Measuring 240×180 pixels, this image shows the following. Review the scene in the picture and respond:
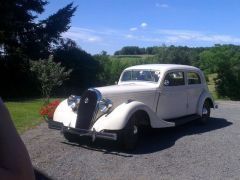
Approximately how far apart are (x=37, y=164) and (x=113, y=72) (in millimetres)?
22621

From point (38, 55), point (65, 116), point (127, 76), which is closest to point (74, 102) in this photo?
point (65, 116)

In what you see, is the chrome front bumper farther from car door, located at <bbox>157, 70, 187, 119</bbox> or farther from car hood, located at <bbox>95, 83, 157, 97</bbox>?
car door, located at <bbox>157, 70, 187, 119</bbox>

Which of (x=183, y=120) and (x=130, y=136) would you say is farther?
(x=183, y=120)

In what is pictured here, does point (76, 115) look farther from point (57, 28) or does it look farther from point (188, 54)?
point (188, 54)

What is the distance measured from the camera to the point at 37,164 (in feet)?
22.6

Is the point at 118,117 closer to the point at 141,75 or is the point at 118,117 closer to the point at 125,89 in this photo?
the point at 125,89

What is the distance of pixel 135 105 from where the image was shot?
327 inches

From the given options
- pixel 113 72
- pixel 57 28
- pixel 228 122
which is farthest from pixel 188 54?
pixel 228 122

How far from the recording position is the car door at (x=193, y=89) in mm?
10852

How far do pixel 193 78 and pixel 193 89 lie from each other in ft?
1.38

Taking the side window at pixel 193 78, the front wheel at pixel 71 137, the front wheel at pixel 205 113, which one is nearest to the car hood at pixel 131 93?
the front wheel at pixel 71 137

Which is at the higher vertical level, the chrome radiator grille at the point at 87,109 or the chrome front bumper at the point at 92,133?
the chrome radiator grille at the point at 87,109

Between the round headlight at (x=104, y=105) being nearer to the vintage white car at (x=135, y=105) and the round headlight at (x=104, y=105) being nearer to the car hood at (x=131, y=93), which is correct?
the vintage white car at (x=135, y=105)

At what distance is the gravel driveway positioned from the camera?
646 centimetres
